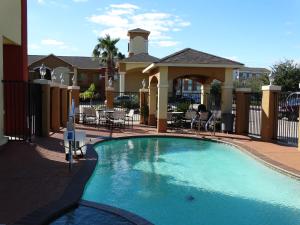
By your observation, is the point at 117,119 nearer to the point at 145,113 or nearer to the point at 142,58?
the point at 145,113

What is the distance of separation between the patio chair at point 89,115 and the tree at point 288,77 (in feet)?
75.0

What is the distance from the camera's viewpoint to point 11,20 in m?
14.6

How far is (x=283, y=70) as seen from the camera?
39.2 metres

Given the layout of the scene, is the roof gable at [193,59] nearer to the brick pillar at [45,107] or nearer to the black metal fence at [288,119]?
the black metal fence at [288,119]

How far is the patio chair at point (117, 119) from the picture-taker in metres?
20.2

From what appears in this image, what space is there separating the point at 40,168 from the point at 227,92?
1182cm

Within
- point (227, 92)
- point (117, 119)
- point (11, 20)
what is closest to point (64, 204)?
point (11, 20)

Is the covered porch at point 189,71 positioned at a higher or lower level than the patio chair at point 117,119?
higher

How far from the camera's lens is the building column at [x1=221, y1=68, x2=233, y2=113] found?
19.3 metres

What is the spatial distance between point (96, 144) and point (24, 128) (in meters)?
2.80

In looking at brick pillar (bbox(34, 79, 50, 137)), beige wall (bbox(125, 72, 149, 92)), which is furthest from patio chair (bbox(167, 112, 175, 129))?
beige wall (bbox(125, 72, 149, 92))

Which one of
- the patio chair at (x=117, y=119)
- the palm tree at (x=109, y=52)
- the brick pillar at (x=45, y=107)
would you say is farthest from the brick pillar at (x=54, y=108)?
the palm tree at (x=109, y=52)

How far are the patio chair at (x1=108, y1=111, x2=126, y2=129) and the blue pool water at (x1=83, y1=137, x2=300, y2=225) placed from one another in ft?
18.1

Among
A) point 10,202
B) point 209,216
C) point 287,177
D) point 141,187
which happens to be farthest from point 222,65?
point 10,202
